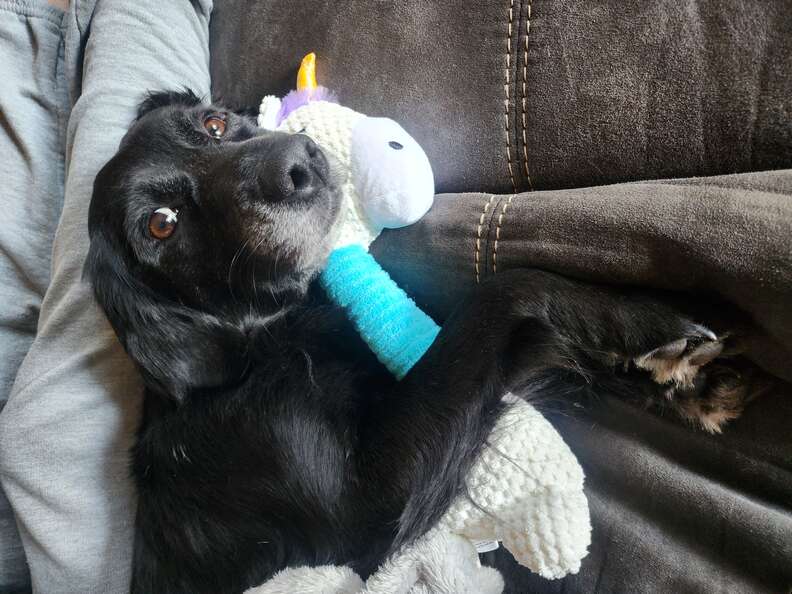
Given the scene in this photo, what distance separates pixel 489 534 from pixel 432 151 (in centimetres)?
88

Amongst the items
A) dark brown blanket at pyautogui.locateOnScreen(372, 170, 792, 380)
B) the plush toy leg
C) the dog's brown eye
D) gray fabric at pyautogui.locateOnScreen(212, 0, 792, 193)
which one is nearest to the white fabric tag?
the plush toy leg

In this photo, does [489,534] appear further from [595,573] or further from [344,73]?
[344,73]

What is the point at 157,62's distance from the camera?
5.60ft

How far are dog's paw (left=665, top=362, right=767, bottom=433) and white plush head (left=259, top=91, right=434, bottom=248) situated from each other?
0.61m

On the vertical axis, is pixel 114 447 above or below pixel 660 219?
below

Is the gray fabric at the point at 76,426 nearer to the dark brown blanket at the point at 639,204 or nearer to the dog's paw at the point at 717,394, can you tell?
the dark brown blanket at the point at 639,204

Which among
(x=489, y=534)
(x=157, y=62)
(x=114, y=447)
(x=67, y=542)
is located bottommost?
(x=67, y=542)

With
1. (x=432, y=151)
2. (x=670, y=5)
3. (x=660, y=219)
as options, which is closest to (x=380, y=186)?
(x=432, y=151)

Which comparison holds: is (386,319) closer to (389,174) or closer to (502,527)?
(389,174)

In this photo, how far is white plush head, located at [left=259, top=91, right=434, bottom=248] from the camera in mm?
1053

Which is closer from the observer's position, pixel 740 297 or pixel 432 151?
pixel 740 297

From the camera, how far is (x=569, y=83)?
1.05 m

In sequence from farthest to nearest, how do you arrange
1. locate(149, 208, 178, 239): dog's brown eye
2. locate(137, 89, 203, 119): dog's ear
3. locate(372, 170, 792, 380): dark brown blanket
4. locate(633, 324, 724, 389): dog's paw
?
locate(137, 89, 203, 119): dog's ear, locate(149, 208, 178, 239): dog's brown eye, locate(633, 324, 724, 389): dog's paw, locate(372, 170, 792, 380): dark brown blanket

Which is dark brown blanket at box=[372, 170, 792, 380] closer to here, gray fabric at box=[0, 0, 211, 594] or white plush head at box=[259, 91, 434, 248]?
white plush head at box=[259, 91, 434, 248]
